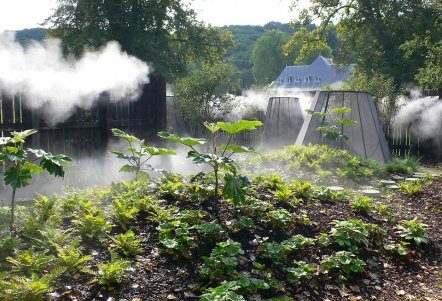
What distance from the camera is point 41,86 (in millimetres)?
7301

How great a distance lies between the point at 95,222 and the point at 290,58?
77.0m

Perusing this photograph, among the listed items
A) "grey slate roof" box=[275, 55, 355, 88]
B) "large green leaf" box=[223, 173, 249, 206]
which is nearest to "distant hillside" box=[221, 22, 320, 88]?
"grey slate roof" box=[275, 55, 355, 88]

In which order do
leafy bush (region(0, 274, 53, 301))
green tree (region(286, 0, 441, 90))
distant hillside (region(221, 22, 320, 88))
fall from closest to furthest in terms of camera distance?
leafy bush (region(0, 274, 53, 301)) → green tree (region(286, 0, 441, 90)) → distant hillside (region(221, 22, 320, 88))

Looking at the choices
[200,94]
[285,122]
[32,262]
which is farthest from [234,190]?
[200,94]

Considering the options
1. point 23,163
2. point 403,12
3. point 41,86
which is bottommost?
point 23,163

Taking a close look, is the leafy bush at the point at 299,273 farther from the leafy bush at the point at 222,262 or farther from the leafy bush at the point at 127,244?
the leafy bush at the point at 127,244

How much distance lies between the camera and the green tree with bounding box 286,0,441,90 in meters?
20.9

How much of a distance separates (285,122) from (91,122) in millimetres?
5618

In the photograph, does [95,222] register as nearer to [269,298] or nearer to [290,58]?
[269,298]

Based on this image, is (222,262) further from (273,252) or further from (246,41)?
(246,41)

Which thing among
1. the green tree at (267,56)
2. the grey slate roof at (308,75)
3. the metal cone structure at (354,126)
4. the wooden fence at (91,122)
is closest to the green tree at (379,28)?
the metal cone structure at (354,126)

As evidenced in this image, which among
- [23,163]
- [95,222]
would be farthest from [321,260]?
[23,163]

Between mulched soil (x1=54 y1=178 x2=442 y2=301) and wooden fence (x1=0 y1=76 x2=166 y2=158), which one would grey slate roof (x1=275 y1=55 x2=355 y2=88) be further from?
mulched soil (x1=54 y1=178 x2=442 y2=301)

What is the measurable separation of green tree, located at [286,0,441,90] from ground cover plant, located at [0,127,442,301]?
59.2 ft
